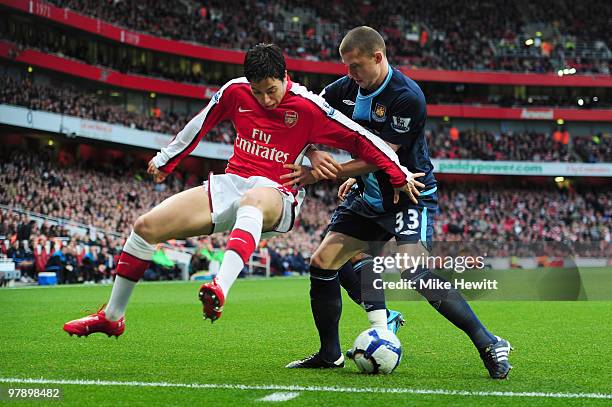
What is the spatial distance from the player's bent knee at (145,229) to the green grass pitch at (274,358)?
95cm

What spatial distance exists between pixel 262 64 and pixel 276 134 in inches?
22.5

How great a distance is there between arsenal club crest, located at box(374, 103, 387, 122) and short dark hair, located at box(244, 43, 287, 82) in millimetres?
1060

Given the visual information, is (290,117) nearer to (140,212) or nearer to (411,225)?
(411,225)

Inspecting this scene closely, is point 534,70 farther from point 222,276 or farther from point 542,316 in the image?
point 222,276

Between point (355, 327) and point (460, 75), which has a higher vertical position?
point (460, 75)

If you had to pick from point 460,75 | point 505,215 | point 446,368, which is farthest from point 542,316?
point 460,75

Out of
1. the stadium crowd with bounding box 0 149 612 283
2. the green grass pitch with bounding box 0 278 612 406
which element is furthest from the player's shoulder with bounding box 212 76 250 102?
the stadium crowd with bounding box 0 149 612 283

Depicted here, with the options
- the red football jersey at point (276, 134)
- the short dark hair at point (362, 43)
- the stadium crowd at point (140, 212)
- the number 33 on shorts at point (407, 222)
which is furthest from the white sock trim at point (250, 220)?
the stadium crowd at point (140, 212)

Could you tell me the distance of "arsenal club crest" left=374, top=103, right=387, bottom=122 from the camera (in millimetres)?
6168

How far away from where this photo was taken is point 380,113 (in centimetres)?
620

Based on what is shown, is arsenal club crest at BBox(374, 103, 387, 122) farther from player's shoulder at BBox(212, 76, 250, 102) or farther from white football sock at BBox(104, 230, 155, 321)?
white football sock at BBox(104, 230, 155, 321)

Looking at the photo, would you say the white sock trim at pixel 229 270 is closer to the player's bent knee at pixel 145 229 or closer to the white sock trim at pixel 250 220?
the white sock trim at pixel 250 220

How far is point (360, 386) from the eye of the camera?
5.22 meters

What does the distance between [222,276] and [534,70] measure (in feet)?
178
